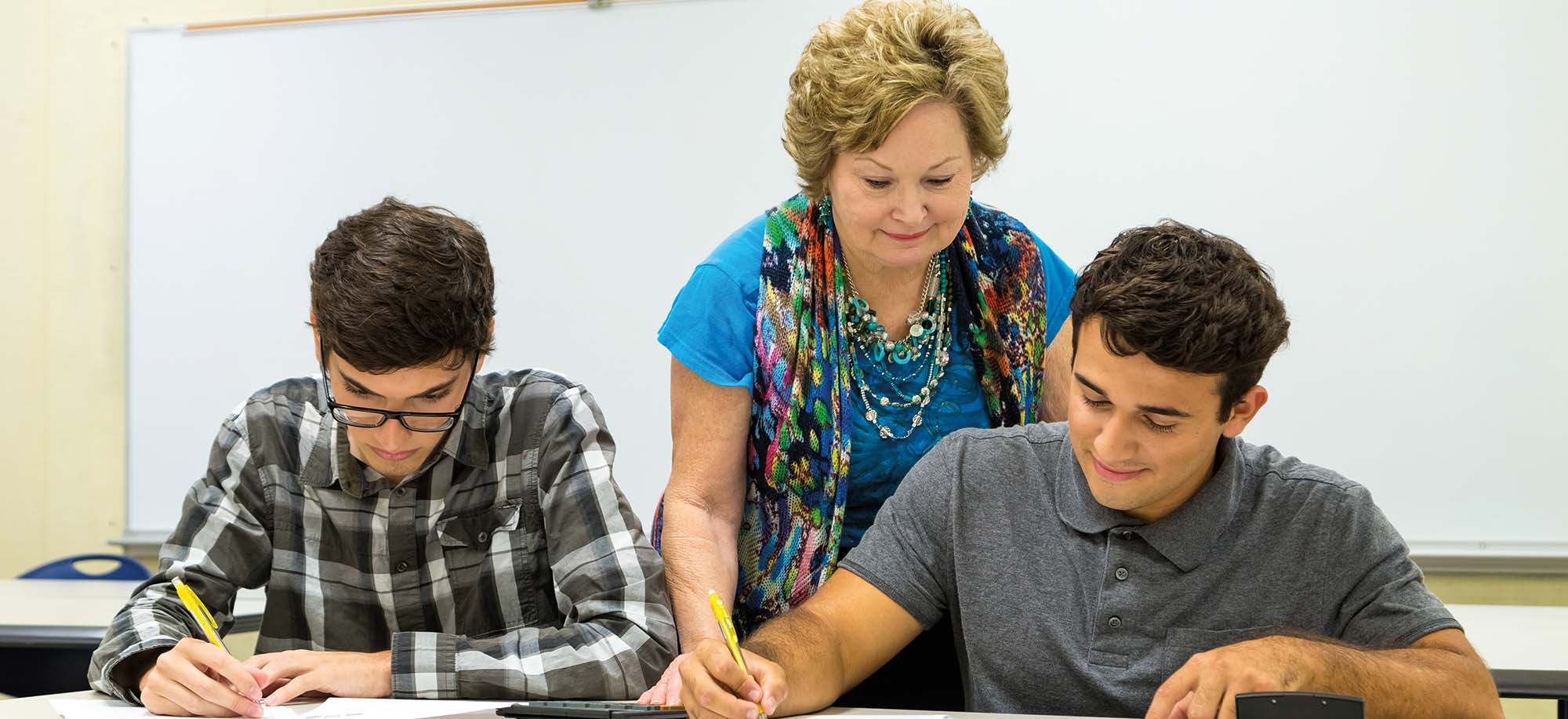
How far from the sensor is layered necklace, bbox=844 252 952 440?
1862 mm

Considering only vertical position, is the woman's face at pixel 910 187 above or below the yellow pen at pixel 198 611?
above

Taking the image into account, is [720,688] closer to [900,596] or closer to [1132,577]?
[900,596]

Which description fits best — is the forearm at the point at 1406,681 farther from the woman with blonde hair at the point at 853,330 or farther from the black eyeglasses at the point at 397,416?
the black eyeglasses at the point at 397,416

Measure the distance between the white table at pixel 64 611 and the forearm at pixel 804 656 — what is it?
106 cm

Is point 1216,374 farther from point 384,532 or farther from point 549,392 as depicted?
point 384,532

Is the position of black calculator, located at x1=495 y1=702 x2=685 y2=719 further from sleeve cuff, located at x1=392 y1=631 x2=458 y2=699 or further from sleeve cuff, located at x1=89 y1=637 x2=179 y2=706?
sleeve cuff, located at x1=89 y1=637 x2=179 y2=706

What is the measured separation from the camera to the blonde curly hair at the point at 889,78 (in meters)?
1.68

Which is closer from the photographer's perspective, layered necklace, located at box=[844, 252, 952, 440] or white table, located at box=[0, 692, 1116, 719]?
white table, located at box=[0, 692, 1116, 719]

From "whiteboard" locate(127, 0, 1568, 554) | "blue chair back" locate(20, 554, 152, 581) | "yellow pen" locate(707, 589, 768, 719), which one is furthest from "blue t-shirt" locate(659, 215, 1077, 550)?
"blue chair back" locate(20, 554, 152, 581)

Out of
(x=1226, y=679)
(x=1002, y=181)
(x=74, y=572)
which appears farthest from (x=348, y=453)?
(x=74, y=572)

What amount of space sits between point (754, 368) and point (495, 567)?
451mm

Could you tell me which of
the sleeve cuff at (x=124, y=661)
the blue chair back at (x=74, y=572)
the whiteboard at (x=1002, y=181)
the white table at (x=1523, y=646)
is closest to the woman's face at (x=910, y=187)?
the white table at (x=1523, y=646)

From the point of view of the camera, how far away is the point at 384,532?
1.72m

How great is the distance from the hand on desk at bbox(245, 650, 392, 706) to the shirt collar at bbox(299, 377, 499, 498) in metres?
0.28
